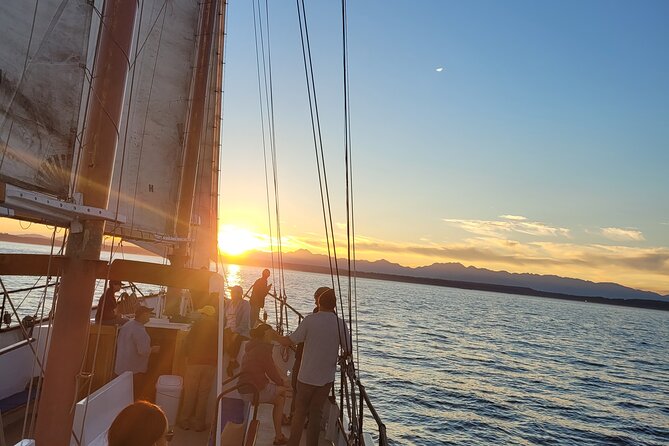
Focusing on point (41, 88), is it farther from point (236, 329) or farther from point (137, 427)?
point (236, 329)

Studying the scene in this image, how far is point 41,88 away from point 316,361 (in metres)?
3.95

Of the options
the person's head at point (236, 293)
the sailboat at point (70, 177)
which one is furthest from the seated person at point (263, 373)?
the person's head at point (236, 293)

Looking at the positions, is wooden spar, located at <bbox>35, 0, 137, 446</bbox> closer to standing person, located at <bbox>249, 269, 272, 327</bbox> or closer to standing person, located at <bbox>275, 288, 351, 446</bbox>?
standing person, located at <bbox>275, 288, 351, 446</bbox>

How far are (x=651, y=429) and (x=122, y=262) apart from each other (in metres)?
28.2

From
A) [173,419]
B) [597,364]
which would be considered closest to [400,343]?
[597,364]

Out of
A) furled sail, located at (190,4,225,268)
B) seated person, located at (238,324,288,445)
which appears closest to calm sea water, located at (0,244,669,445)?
furled sail, located at (190,4,225,268)

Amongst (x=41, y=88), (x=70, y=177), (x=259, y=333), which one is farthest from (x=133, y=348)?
(x=41, y=88)

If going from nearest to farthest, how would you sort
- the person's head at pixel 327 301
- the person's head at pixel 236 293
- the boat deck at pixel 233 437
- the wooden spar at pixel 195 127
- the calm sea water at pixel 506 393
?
1. the boat deck at pixel 233 437
2. the person's head at pixel 327 301
3. the wooden spar at pixel 195 127
4. the person's head at pixel 236 293
5. the calm sea water at pixel 506 393

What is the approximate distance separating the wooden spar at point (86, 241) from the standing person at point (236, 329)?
17.3ft

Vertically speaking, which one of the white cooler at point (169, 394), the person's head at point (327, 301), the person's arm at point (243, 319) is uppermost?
the person's head at point (327, 301)

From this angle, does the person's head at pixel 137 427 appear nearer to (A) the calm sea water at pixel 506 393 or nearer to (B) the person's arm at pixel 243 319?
(B) the person's arm at pixel 243 319

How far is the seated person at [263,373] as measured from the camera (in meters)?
6.22

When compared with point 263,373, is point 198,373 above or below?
below

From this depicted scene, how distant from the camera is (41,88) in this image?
348 cm
